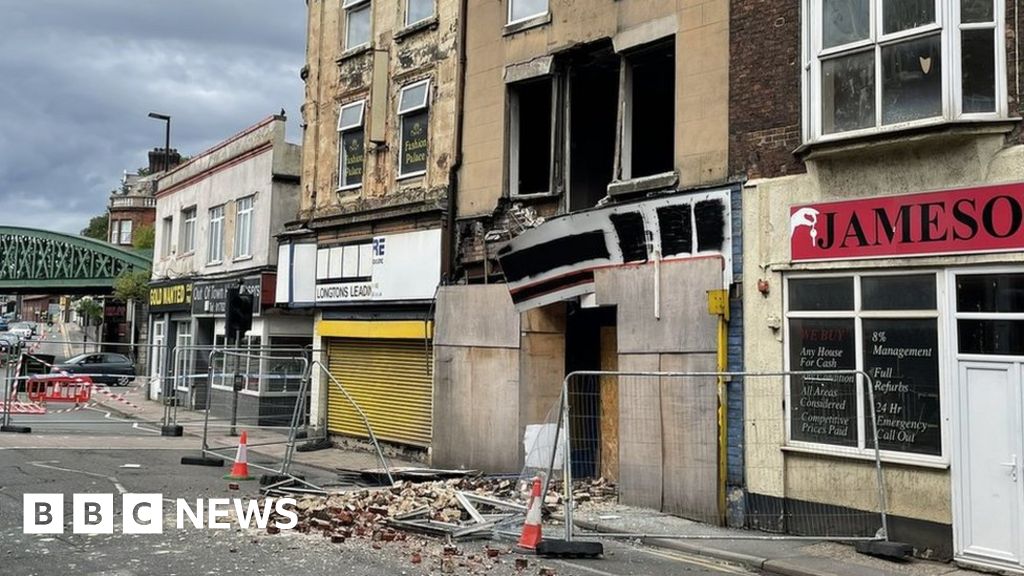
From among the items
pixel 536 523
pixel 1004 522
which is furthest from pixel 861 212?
pixel 536 523

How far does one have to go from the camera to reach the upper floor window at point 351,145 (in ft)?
60.5

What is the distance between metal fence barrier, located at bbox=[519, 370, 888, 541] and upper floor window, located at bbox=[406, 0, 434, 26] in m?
→ 8.55

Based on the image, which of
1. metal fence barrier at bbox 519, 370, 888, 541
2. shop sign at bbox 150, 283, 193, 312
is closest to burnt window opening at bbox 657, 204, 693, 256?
metal fence barrier at bbox 519, 370, 888, 541

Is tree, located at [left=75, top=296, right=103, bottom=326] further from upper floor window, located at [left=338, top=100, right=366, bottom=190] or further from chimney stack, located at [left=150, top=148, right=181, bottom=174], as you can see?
upper floor window, located at [left=338, top=100, right=366, bottom=190]

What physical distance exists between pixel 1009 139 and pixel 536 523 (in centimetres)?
594

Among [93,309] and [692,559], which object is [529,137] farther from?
[93,309]

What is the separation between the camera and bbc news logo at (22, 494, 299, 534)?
952 centimetres

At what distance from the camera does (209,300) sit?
25.4 m

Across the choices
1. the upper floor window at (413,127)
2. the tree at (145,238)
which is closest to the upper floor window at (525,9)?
the upper floor window at (413,127)

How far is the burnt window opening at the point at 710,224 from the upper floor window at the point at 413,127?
6719 millimetres

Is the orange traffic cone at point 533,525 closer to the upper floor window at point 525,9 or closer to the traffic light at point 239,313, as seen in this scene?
the upper floor window at point 525,9

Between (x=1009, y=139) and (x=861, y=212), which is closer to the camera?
(x=1009, y=139)

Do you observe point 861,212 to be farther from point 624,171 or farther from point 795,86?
point 624,171

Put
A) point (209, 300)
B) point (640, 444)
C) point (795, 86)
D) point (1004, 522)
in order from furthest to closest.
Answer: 1. point (209, 300)
2. point (640, 444)
3. point (795, 86)
4. point (1004, 522)
